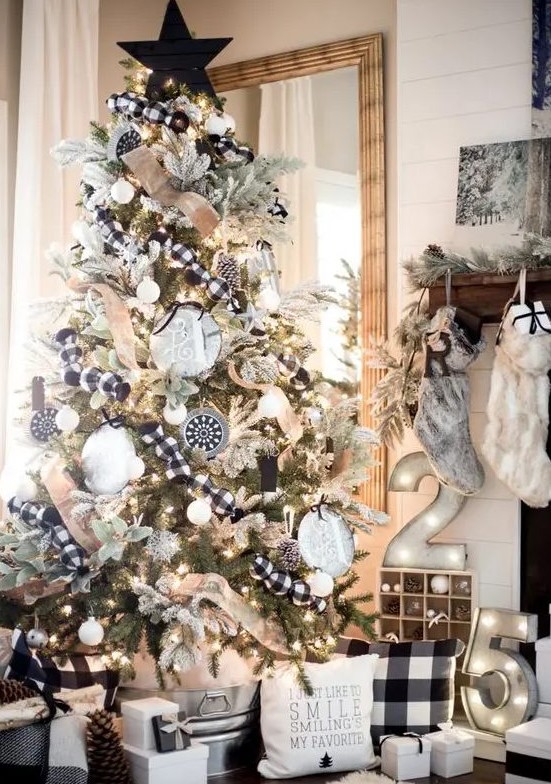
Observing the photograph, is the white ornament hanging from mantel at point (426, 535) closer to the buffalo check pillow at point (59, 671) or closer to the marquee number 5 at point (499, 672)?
the marquee number 5 at point (499, 672)

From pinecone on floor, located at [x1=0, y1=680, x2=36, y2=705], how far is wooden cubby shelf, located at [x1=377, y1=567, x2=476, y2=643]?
1232 millimetres

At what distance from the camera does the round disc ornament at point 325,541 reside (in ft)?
9.44

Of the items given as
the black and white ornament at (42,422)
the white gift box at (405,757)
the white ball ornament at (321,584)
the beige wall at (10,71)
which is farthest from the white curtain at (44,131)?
the white gift box at (405,757)

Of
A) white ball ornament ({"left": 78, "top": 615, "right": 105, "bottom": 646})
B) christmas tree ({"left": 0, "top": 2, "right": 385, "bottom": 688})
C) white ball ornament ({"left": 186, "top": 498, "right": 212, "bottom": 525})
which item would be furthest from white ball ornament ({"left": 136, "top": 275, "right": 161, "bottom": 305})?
white ball ornament ({"left": 78, "top": 615, "right": 105, "bottom": 646})

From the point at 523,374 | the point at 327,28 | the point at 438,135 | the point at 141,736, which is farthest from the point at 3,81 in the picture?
the point at 141,736

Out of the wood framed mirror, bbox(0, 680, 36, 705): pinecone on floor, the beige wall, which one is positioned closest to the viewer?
bbox(0, 680, 36, 705): pinecone on floor

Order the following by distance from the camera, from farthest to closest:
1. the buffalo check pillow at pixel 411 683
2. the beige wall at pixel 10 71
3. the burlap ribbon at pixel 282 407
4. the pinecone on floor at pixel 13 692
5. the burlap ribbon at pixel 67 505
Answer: the beige wall at pixel 10 71, the buffalo check pillow at pixel 411 683, the burlap ribbon at pixel 282 407, the burlap ribbon at pixel 67 505, the pinecone on floor at pixel 13 692

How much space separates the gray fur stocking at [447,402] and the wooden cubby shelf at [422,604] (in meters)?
0.32

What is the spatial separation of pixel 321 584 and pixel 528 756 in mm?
692

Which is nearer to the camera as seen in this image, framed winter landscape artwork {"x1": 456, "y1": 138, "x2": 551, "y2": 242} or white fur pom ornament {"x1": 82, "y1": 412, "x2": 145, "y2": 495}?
white fur pom ornament {"x1": 82, "y1": 412, "x2": 145, "y2": 495}

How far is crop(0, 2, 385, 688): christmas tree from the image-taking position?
2.76 metres

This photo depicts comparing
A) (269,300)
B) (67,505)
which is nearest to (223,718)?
(67,505)

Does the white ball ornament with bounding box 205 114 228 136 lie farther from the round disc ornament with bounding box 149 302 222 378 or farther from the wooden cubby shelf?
the wooden cubby shelf

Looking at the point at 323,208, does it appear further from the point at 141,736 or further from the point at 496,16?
the point at 141,736
